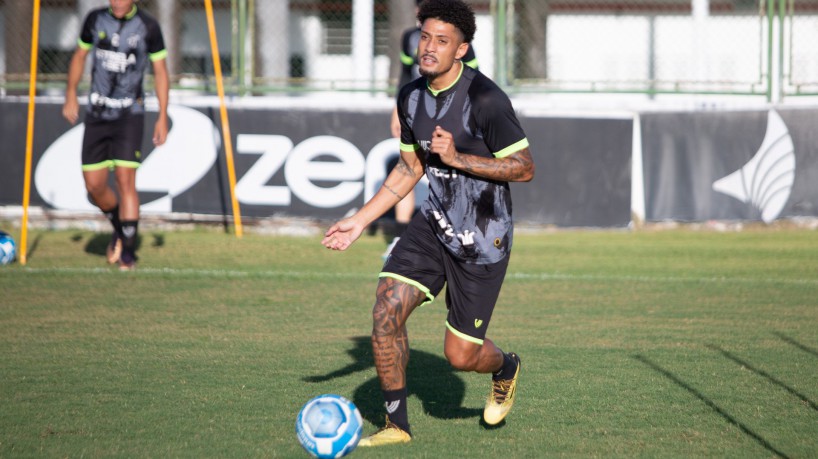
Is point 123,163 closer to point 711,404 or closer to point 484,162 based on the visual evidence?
point 484,162

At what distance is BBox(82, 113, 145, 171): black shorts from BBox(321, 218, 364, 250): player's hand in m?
5.32

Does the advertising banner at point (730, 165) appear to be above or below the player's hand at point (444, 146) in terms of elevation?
below

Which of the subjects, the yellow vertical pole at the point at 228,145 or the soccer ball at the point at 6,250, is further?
the yellow vertical pole at the point at 228,145

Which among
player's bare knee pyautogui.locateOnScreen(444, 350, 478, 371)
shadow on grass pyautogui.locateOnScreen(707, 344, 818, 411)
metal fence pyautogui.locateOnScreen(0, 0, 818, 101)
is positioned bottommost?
shadow on grass pyautogui.locateOnScreen(707, 344, 818, 411)

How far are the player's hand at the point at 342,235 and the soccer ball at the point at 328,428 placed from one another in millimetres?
749

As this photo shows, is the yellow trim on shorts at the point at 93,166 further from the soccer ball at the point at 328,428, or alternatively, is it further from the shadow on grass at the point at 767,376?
the soccer ball at the point at 328,428

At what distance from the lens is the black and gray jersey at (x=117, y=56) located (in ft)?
32.7

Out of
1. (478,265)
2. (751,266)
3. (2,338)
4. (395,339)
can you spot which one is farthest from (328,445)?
(751,266)

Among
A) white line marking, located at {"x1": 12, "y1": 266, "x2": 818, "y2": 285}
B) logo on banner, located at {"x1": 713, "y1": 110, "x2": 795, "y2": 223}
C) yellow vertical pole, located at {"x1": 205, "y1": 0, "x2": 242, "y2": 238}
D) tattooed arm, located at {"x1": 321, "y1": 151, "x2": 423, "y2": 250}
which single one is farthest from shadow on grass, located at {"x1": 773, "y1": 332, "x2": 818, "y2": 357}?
yellow vertical pole, located at {"x1": 205, "y1": 0, "x2": 242, "y2": 238}

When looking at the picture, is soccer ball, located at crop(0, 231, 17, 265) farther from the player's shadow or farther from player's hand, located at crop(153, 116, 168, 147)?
the player's shadow

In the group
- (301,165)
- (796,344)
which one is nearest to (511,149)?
(796,344)

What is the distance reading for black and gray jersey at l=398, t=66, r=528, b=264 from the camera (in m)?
5.07

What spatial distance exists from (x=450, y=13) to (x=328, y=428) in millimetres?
1979

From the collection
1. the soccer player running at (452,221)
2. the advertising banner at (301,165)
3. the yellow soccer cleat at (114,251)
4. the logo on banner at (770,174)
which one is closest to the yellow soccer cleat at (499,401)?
the soccer player running at (452,221)
